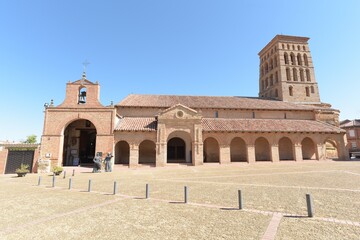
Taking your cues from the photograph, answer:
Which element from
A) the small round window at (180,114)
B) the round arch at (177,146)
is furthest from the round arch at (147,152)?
the small round window at (180,114)

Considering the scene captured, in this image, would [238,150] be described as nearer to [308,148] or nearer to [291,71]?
[308,148]

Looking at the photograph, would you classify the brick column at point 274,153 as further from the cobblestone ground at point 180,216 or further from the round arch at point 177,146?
the cobblestone ground at point 180,216

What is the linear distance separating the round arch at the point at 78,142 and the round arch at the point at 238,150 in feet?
69.2

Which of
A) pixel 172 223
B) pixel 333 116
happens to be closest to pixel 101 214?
pixel 172 223

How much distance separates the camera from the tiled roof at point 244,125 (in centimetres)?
2445

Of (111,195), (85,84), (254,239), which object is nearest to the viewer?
(254,239)

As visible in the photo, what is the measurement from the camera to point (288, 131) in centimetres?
2591

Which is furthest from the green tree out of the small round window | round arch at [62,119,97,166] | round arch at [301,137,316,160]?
round arch at [301,137,316,160]

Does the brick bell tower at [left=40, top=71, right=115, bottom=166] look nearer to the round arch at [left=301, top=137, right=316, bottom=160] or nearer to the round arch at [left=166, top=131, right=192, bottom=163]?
the round arch at [left=166, top=131, right=192, bottom=163]

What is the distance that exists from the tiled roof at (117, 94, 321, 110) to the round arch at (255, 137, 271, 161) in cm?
576

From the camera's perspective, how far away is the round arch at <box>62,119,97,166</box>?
84.0ft

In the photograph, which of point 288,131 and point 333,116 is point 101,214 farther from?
point 333,116

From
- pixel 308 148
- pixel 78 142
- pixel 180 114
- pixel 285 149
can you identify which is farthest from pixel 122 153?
pixel 308 148

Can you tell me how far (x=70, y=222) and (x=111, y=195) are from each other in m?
3.41
